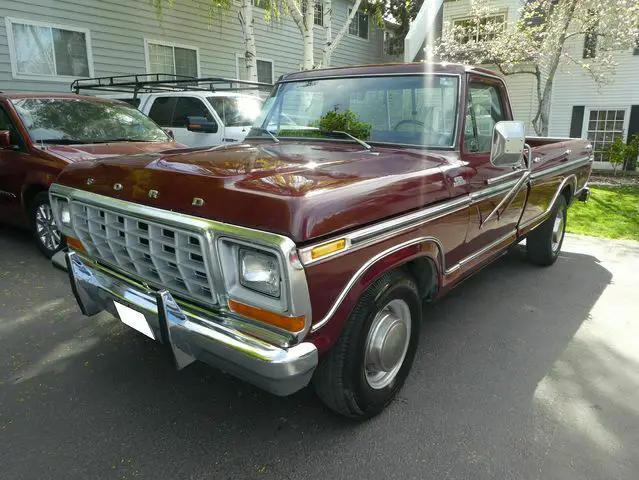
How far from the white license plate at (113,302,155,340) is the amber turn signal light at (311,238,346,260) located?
103 centimetres

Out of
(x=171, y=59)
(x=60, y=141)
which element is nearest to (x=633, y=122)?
(x=171, y=59)

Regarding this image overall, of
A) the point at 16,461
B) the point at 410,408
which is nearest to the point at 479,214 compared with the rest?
the point at 410,408

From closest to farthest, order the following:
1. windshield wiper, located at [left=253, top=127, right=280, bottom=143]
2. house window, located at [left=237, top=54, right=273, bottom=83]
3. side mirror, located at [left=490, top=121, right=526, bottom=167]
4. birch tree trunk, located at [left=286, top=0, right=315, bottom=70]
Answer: side mirror, located at [left=490, top=121, right=526, bottom=167]
windshield wiper, located at [left=253, top=127, right=280, bottom=143]
birch tree trunk, located at [left=286, top=0, right=315, bottom=70]
house window, located at [left=237, top=54, right=273, bottom=83]

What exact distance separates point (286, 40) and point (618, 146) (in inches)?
403

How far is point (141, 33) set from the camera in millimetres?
11297

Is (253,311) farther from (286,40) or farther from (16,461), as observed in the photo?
(286,40)

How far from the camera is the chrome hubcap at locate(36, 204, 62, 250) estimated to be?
496 cm

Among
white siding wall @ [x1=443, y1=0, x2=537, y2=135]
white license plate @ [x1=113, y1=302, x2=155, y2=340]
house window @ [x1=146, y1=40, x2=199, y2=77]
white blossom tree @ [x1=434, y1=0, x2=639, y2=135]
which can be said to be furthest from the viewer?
white siding wall @ [x1=443, y1=0, x2=537, y2=135]

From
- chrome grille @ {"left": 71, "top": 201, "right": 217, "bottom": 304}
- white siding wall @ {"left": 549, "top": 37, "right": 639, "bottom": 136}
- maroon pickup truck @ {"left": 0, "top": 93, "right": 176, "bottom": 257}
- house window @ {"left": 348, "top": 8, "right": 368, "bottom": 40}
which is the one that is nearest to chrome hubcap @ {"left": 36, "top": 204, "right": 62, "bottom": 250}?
maroon pickup truck @ {"left": 0, "top": 93, "right": 176, "bottom": 257}

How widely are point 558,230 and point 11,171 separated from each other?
20.4ft

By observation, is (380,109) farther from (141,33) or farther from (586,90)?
(586,90)

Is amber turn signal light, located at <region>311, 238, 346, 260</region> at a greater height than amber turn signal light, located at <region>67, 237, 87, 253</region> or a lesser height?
greater

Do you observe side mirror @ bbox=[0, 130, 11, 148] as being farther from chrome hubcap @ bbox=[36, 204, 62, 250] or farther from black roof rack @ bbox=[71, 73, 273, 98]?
black roof rack @ bbox=[71, 73, 273, 98]

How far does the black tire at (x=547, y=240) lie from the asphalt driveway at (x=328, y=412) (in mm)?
1281
